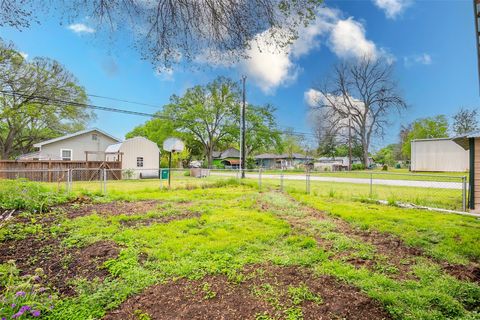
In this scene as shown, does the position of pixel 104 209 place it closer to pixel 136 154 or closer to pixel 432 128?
pixel 136 154

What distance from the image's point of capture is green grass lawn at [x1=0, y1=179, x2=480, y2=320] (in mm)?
2455

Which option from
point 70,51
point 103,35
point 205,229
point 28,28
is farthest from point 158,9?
point 205,229

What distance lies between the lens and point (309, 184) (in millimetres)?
11398

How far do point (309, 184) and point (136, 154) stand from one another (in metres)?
15.4

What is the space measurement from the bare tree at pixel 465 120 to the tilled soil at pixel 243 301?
44438mm

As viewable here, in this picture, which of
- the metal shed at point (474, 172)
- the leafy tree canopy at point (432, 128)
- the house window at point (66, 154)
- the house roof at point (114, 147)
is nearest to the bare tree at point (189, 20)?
the metal shed at point (474, 172)

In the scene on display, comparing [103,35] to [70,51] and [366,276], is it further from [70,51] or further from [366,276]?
[366,276]

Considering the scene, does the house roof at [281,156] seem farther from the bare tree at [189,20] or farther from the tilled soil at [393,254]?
the bare tree at [189,20]

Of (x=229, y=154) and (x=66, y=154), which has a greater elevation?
(x=229, y=154)

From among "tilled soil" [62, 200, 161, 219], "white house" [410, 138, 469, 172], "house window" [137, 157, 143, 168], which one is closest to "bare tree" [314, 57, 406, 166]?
→ "white house" [410, 138, 469, 172]

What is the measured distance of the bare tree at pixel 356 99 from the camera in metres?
36.4

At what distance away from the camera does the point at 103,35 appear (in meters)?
4.00

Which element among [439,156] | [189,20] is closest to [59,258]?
[189,20]

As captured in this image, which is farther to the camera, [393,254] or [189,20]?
[189,20]
